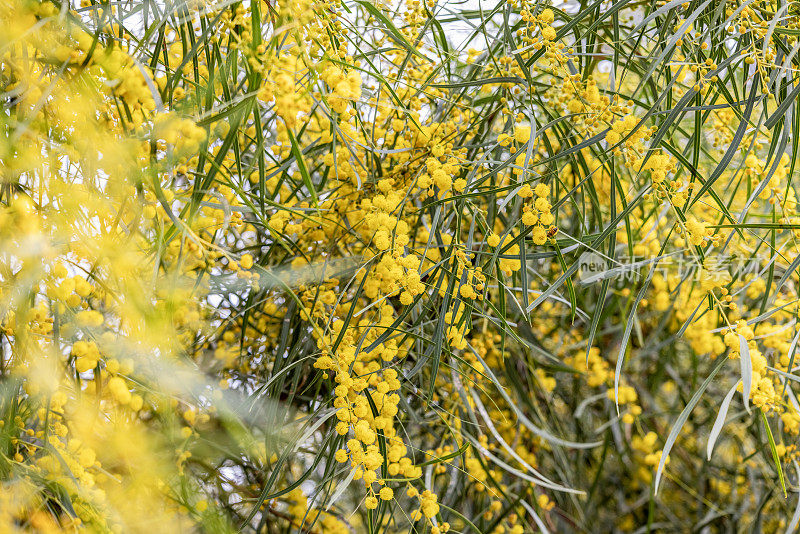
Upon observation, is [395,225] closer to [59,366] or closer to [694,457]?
[59,366]

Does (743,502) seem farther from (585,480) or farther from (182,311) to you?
(182,311)

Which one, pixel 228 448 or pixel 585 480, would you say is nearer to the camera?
pixel 228 448

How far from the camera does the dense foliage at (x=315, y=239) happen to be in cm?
47

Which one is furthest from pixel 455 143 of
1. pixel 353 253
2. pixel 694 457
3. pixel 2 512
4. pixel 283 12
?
pixel 694 457

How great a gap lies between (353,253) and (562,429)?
0.44 m

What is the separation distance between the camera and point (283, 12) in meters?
0.47

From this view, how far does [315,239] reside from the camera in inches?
28.6

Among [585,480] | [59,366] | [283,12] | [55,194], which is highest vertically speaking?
[283,12]

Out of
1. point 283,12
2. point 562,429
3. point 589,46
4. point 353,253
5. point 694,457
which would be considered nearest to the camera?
point 283,12

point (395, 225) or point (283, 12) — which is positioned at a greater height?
point (283, 12)

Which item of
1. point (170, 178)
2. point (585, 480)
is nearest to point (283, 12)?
point (170, 178)

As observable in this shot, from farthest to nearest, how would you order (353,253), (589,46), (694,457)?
(694,457) < (353,253) < (589,46)

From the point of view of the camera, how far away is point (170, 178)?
53 cm

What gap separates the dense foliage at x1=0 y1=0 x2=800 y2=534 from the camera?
0.47m
